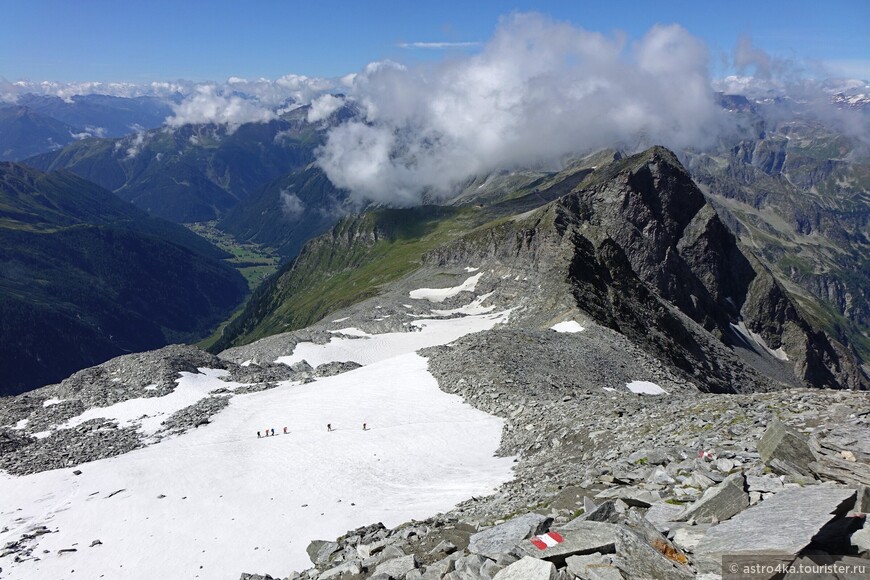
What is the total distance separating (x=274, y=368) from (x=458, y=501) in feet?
142

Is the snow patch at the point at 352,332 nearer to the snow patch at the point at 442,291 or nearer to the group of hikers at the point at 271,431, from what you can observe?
the snow patch at the point at 442,291

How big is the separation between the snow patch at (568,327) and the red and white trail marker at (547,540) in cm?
5119

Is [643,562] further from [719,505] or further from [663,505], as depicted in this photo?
[663,505]

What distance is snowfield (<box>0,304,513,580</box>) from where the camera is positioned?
25.2m

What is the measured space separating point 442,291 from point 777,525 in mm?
114463

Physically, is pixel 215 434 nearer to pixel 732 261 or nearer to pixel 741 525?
pixel 741 525

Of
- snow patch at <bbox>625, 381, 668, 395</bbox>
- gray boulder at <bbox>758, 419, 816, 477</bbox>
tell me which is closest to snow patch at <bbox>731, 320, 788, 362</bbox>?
snow patch at <bbox>625, 381, 668, 395</bbox>

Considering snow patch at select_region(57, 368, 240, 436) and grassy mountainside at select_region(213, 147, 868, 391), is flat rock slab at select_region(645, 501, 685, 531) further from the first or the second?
grassy mountainside at select_region(213, 147, 868, 391)

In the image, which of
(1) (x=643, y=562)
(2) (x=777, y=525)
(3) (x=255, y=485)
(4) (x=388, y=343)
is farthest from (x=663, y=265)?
(1) (x=643, y=562)

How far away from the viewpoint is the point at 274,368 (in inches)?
2527

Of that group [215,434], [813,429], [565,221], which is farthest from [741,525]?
[565,221]

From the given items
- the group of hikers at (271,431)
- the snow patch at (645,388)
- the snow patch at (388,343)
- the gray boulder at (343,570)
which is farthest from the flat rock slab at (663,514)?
the snow patch at (388,343)

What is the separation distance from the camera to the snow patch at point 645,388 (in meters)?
48.6

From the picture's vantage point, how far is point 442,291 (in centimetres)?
12538
